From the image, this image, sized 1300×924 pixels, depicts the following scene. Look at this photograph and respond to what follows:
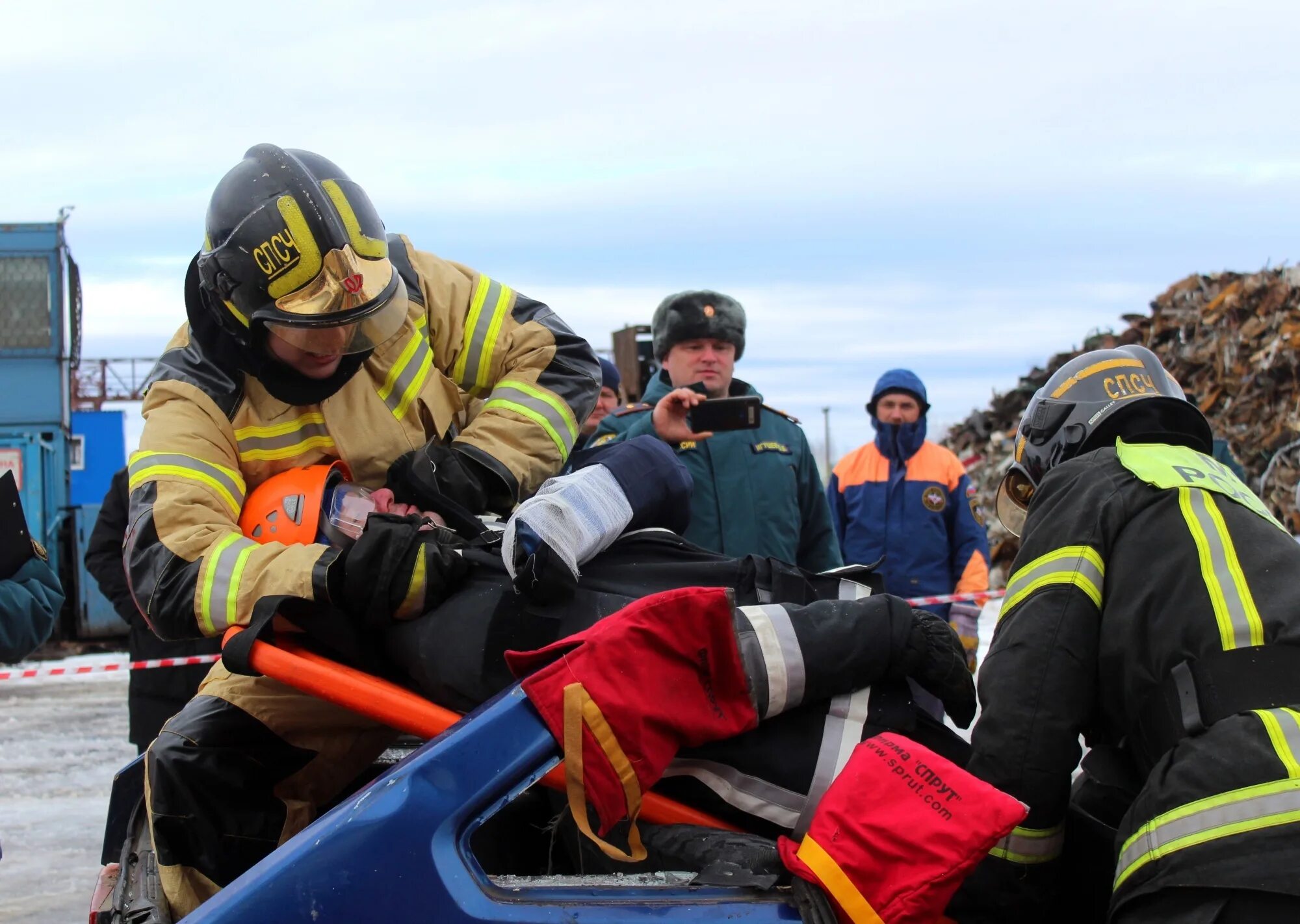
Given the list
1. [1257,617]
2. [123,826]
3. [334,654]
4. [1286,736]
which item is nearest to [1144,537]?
[1257,617]

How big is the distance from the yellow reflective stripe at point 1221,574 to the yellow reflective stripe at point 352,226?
171cm

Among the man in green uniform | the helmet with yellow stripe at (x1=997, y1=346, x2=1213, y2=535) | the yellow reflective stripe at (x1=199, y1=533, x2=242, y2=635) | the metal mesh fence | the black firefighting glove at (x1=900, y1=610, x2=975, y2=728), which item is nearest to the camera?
the black firefighting glove at (x1=900, y1=610, x2=975, y2=728)

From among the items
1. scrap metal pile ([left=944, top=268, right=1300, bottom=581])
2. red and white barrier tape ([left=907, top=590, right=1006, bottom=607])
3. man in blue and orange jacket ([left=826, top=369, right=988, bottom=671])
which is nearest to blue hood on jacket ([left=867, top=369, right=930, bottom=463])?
man in blue and orange jacket ([left=826, top=369, right=988, bottom=671])

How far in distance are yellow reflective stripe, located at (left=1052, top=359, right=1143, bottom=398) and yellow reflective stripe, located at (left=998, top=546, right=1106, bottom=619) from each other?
441 millimetres

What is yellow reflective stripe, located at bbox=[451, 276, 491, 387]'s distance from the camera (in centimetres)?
306

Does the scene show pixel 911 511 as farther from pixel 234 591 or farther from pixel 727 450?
pixel 234 591

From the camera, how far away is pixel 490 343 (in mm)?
3062

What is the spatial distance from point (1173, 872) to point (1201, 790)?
12 cm

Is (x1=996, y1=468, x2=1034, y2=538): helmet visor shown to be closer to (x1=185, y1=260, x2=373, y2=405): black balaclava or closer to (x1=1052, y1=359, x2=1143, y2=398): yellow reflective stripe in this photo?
(x1=1052, y1=359, x2=1143, y2=398): yellow reflective stripe

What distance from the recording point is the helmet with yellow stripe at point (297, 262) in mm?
2646

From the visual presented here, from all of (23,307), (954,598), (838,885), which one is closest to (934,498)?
(954,598)

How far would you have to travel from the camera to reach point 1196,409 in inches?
91.3

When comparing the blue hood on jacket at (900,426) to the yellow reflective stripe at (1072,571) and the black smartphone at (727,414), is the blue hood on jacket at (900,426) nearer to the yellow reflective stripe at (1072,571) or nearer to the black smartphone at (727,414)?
the black smartphone at (727,414)

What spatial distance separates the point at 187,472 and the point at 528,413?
78 cm
